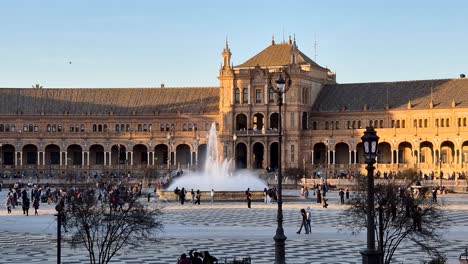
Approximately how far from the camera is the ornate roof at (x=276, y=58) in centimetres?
14950

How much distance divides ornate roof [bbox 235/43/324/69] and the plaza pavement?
82.3 metres

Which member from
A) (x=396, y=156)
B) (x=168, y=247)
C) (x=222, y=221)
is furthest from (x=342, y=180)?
(x=168, y=247)

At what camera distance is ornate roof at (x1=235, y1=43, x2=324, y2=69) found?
150m

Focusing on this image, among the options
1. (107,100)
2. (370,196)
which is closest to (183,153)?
(107,100)

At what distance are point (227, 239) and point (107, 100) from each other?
109917 millimetres

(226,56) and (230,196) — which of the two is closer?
(230,196)

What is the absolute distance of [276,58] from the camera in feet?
495

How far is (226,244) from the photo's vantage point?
144ft

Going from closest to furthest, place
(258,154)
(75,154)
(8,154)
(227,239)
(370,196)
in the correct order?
(370,196) → (227,239) → (258,154) → (8,154) → (75,154)

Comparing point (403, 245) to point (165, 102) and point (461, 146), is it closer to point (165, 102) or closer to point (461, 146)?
point (461, 146)

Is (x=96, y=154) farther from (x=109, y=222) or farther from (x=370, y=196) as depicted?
(x=370, y=196)

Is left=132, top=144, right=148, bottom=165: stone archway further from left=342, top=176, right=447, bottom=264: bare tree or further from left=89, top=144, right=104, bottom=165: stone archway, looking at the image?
left=342, top=176, right=447, bottom=264: bare tree

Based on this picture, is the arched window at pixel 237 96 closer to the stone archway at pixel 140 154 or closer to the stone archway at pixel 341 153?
the stone archway at pixel 341 153

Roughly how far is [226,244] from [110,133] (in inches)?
4230
